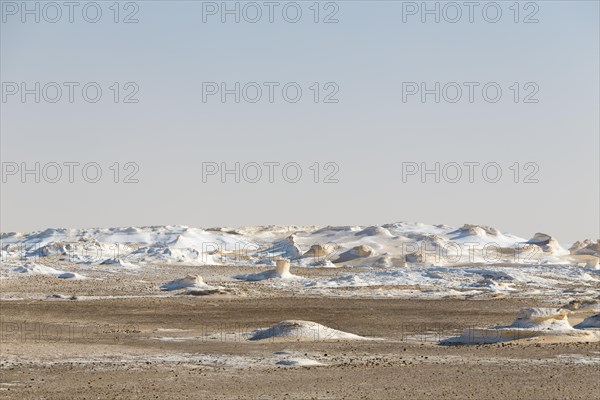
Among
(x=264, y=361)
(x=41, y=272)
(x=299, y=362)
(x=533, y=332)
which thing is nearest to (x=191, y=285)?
(x=41, y=272)

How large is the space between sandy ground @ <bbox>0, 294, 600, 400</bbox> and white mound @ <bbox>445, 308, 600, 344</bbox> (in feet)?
2.65

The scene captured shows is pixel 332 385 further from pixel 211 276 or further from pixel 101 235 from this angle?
pixel 101 235

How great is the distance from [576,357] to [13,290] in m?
34.4

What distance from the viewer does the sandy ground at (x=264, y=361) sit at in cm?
1731

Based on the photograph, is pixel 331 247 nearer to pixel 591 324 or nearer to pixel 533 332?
pixel 591 324

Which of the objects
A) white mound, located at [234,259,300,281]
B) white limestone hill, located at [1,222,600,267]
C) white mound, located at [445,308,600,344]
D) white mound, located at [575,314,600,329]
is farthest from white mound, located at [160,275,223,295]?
white limestone hill, located at [1,222,600,267]

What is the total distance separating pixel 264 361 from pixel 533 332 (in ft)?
23.6

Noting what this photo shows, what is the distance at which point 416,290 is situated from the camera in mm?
52188

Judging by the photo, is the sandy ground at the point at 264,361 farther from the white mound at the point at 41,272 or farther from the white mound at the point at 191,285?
the white mound at the point at 41,272

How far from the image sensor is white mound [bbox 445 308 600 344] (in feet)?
81.7

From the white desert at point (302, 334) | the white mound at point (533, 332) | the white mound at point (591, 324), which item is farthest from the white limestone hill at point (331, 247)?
the white mound at point (533, 332)

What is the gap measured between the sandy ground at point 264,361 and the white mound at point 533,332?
809 millimetres

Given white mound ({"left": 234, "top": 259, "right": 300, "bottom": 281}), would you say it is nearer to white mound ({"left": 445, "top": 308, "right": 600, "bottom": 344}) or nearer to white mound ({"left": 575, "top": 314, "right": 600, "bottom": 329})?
white mound ({"left": 575, "top": 314, "right": 600, "bottom": 329})

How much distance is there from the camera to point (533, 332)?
25031 millimetres
